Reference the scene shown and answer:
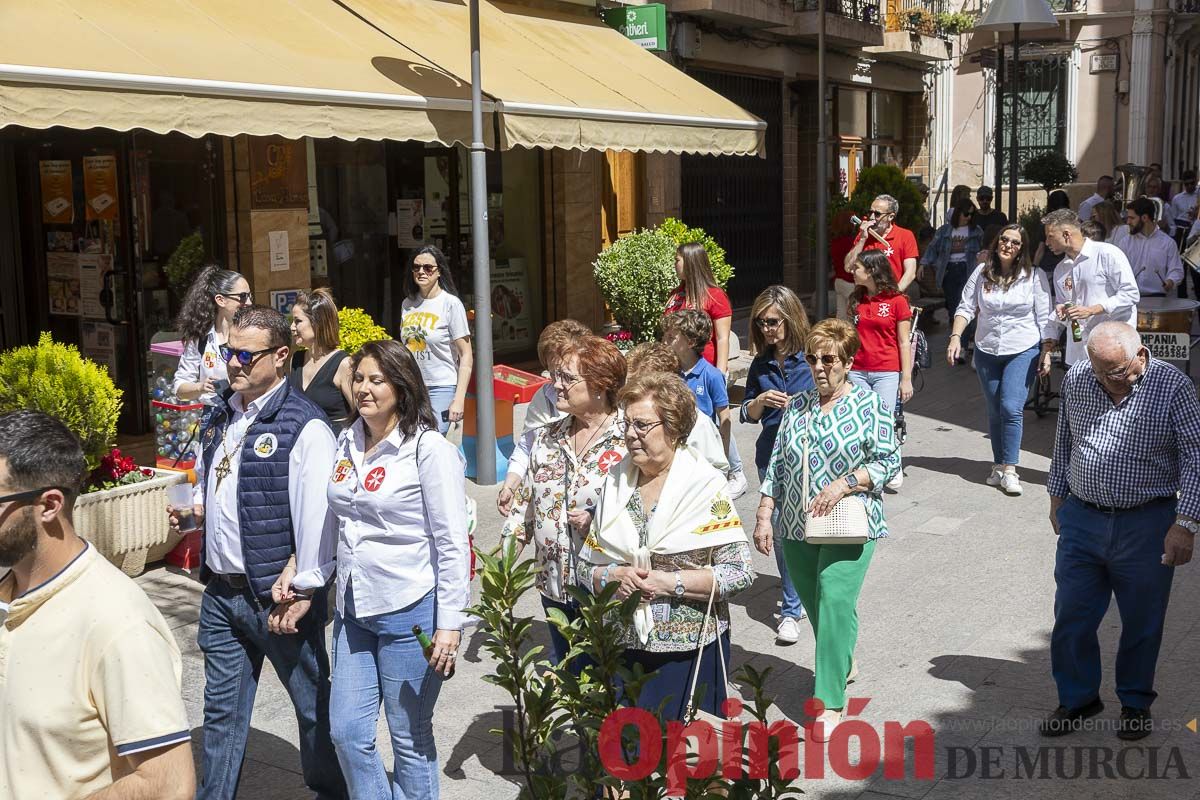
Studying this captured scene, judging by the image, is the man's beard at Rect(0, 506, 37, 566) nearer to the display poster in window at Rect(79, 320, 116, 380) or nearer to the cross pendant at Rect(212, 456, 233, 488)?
the cross pendant at Rect(212, 456, 233, 488)

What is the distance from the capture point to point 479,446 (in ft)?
32.0

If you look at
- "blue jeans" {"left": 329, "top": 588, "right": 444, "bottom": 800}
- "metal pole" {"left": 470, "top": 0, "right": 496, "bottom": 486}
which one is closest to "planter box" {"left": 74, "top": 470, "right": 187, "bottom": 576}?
"metal pole" {"left": 470, "top": 0, "right": 496, "bottom": 486}

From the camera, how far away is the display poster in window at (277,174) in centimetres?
1123

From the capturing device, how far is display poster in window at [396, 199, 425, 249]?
13.3 m

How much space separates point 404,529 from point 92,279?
7.38 m

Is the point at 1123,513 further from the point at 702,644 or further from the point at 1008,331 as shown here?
the point at 1008,331

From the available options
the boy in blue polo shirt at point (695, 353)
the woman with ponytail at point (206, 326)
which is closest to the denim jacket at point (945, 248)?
the boy in blue polo shirt at point (695, 353)

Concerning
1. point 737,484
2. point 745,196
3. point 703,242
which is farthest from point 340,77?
point 745,196

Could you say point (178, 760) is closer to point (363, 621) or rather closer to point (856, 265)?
point (363, 621)

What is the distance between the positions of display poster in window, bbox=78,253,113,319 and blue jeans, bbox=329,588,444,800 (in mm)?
7205

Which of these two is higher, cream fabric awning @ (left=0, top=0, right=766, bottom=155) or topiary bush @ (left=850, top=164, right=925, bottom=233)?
cream fabric awning @ (left=0, top=0, right=766, bottom=155)

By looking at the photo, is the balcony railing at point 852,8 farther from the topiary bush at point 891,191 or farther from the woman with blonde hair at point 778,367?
the woman with blonde hair at point 778,367

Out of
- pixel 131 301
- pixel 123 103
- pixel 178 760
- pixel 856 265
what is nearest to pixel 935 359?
pixel 856 265

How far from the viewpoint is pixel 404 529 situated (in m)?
4.29
